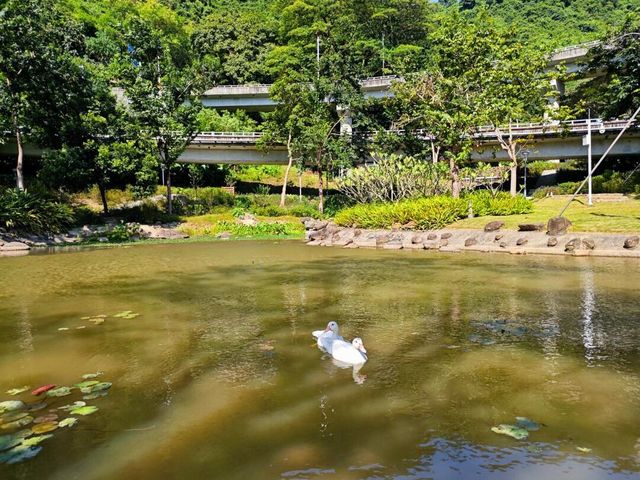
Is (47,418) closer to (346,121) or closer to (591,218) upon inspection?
(591,218)

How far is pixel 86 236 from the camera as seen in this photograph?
26453mm

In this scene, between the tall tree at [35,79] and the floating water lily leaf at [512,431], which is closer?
the floating water lily leaf at [512,431]

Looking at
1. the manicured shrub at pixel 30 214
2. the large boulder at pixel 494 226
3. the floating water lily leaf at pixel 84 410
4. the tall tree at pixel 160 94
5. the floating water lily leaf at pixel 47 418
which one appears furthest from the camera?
the tall tree at pixel 160 94

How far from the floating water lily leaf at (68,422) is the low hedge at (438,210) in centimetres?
1877

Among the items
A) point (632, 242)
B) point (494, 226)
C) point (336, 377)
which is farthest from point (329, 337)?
point (494, 226)

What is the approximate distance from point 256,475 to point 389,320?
4805 mm

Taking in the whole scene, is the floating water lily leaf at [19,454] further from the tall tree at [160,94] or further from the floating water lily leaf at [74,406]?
the tall tree at [160,94]

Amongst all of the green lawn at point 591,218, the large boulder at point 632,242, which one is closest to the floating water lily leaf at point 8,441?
the large boulder at point 632,242

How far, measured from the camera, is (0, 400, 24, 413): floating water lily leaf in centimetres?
465

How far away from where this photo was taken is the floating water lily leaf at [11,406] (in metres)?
4.65

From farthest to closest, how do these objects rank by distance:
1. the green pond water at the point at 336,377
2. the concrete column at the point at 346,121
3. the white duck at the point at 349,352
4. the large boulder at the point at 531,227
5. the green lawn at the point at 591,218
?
the concrete column at the point at 346,121 → the large boulder at the point at 531,227 → the green lawn at the point at 591,218 → the white duck at the point at 349,352 → the green pond water at the point at 336,377

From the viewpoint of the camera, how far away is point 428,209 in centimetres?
2216

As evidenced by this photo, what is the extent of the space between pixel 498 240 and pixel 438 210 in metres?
4.65

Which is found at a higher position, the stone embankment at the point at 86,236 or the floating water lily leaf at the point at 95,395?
the floating water lily leaf at the point at 95,395
